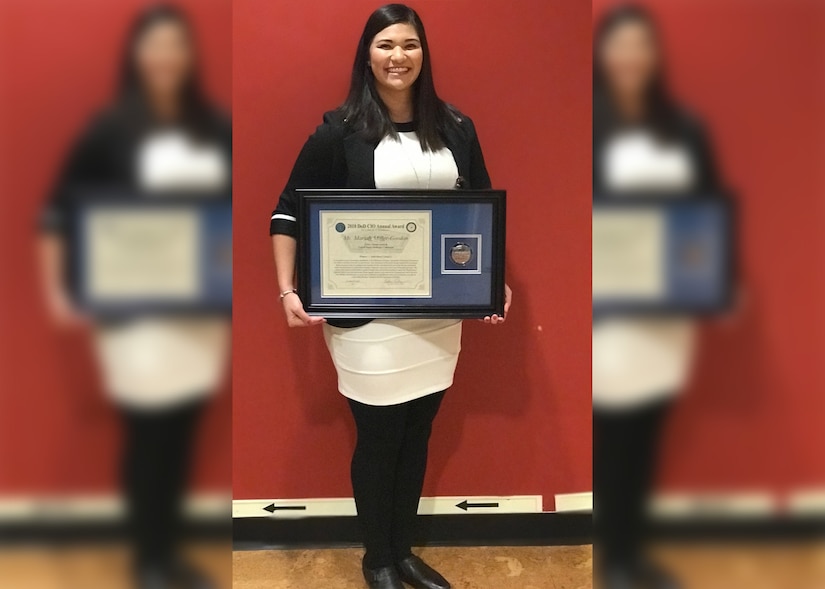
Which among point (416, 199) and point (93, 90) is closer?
point (93, 90)

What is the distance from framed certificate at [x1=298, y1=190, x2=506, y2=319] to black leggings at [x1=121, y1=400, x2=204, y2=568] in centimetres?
89

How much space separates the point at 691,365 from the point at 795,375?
2.2 inches

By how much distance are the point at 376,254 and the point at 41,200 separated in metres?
0.92

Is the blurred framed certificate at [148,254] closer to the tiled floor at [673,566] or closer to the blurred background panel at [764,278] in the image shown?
the tiled floor at [673,566]

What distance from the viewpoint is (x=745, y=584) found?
1.18ft

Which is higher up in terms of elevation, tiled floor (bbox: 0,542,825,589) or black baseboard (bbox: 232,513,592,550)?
tiled floor (bbox: 0,542,825,589)

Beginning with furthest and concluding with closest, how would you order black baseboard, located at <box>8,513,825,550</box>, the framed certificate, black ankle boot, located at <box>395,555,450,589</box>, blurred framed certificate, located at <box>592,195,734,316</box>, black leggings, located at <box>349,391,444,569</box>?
black baseboard, located at <box>8,513,825,550</box> < black ankle boot, located at <box>395,555,450,589</box> < black leggings, located at <box>349,391,444,569</box> < the framed certificate < blurred framed certificate, located at <box>592,195,734,316</box>

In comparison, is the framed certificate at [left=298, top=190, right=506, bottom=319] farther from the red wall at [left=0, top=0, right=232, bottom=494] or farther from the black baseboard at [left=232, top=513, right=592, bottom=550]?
the red wall at [left=0, top=0, right=232, bottom=494]

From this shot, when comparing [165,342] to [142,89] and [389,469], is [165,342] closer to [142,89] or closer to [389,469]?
[142,89]

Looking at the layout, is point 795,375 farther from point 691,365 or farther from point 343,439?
point 343,439

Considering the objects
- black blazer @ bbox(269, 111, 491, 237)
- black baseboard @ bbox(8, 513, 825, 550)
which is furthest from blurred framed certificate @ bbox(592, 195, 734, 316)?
black baseboard @ bbox(8, 513, 825, 550)

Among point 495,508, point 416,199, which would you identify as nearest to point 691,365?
point 416,199

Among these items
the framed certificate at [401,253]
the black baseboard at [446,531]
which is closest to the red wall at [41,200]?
the framed certificate at [401,253]

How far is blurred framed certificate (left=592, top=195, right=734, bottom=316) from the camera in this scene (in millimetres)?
322
